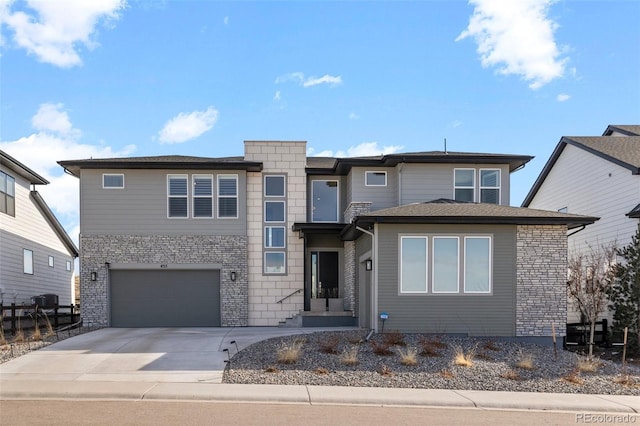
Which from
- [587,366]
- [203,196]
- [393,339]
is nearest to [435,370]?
[393,339]

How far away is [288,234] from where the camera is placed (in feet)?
70.6

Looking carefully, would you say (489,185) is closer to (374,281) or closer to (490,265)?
(490,265)

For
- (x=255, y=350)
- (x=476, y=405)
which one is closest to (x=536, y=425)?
(x=476, y=405)

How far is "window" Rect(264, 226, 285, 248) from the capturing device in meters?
21.5

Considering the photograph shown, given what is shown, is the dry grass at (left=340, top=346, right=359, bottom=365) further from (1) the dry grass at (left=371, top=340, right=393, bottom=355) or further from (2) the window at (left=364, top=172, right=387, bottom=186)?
(2) the window at (left=364, top=172, right=387, bottom=186)

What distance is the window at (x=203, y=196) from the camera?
2105 cm

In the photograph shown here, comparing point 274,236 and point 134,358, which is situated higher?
point 274,236

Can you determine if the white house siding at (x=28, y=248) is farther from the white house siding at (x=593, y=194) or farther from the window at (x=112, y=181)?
the white house siding at (x=593, y=194)

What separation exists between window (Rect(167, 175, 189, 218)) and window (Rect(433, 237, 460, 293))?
A: 9695mm

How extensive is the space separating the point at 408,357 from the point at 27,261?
61.0 ft

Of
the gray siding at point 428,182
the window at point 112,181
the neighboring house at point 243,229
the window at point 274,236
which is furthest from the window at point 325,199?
the window at point 112,181

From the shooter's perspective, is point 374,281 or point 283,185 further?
point 283,185

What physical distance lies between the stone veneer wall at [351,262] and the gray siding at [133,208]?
509cm

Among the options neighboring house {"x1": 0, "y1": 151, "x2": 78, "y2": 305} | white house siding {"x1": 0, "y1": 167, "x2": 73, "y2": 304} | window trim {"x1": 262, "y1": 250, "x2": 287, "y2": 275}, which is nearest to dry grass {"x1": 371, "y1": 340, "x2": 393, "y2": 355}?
window trim {"x1": 262, "y1": 250, "x2": 287, "y2": 275}
